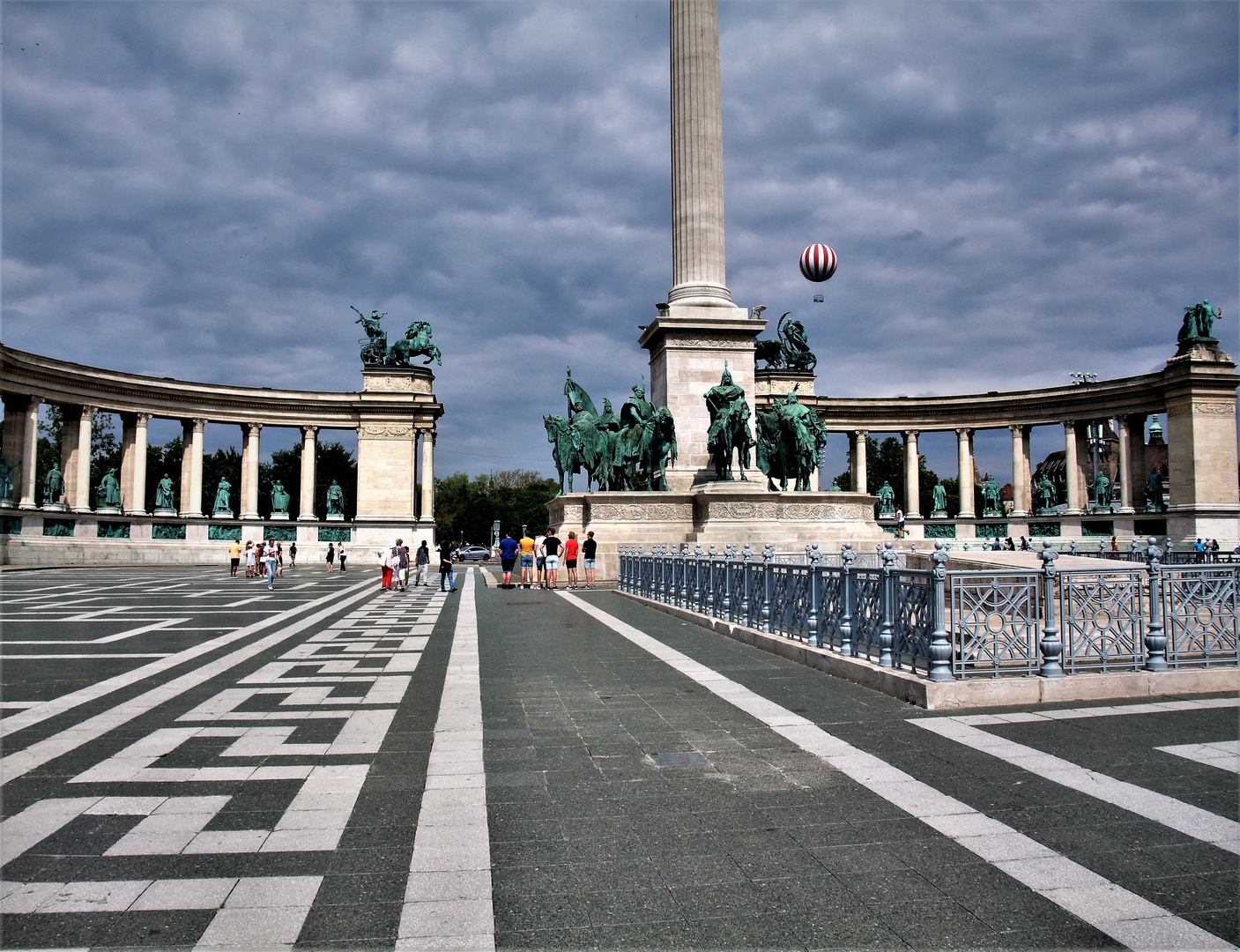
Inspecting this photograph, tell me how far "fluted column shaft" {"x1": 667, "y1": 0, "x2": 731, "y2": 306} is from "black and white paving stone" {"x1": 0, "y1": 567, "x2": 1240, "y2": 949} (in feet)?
82.4

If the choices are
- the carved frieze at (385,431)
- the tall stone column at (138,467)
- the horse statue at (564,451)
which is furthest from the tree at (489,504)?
the horse statue at (564,451)

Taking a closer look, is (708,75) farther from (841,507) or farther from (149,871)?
(149,871)

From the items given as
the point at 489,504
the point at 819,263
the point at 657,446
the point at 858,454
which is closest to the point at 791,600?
the point at 657,446

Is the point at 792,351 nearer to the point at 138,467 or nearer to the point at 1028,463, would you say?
the point at 1028,463

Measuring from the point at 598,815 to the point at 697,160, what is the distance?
32198 millimetres

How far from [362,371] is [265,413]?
7.56 m

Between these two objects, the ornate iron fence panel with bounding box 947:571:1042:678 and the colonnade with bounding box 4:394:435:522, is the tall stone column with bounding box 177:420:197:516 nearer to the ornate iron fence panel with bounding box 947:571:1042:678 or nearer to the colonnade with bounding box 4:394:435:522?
the colonnade with bounding box 4:394:435:522

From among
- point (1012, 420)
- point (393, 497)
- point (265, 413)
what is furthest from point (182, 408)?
point (1012, 420)

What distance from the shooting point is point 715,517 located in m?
29.0

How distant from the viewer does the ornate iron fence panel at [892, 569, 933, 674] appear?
29.5ft

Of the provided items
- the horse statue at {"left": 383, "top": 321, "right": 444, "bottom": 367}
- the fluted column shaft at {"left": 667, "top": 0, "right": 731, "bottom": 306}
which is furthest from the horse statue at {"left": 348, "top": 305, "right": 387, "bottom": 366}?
the fluted column shaft at {"left": 667, "top": 0, "right": 731, "bottom": 306}

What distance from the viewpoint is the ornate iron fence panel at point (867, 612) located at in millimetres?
10078

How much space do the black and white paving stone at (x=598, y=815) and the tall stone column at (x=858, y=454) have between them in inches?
2396

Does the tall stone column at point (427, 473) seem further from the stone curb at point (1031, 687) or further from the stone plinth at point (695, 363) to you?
the stone curb at point (1031, 687)
